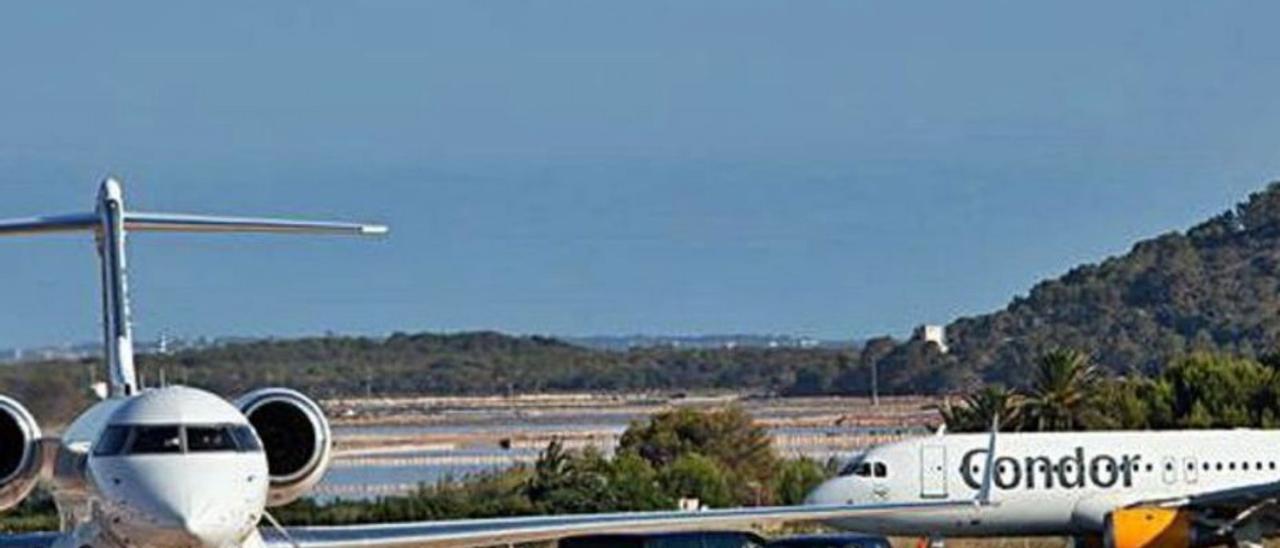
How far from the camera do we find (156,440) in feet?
91.9

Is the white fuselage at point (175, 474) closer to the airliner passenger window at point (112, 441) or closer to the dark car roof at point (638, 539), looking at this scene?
the airliner passenger window at point (112, 441)

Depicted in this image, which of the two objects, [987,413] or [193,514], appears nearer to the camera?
[193,514]

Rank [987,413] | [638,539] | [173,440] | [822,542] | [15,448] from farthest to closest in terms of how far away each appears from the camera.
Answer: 1. [987,413]
2. [822,542]
3. [638,539]
4. [15,448]
5. [173,440]

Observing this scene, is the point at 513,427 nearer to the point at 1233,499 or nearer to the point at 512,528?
the point at 1233,499

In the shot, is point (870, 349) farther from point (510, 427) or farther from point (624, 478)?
point (624, 478)

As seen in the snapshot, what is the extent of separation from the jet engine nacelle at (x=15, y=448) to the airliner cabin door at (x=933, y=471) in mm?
32351

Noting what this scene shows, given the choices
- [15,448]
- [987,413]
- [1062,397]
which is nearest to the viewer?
[15,448]

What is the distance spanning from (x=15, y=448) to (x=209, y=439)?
11.0 feet

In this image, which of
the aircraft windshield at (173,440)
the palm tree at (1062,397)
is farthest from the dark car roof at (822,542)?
the palm tree at (1062,397)

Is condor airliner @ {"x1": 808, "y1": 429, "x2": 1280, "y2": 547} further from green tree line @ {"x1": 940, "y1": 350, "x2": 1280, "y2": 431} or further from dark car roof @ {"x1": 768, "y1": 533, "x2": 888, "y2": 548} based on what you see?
green tree line @ {"x1": 940, "y1": 350, "x2": 1280, "y2": 431}

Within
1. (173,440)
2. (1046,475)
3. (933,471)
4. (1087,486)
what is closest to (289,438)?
(173,440)

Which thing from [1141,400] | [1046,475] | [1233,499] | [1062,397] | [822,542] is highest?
[1062,397]

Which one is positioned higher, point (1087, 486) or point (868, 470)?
point (868, 470)

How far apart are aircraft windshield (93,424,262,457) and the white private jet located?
11mm
